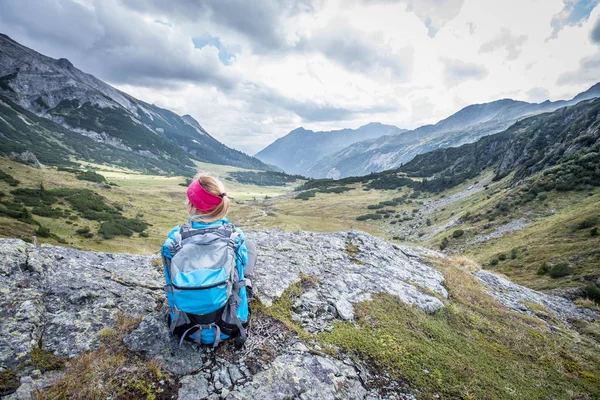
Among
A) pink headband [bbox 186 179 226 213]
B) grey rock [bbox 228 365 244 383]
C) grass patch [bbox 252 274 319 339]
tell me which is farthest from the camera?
grass patch [bbox 252 274 319 339]

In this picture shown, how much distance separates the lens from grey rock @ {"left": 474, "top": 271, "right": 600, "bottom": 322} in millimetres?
13406

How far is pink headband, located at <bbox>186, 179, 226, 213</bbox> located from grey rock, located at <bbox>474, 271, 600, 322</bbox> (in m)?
15.3

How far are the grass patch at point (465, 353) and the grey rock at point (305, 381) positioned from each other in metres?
0.81

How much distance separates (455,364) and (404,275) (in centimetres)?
628

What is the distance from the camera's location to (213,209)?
17.1 feet

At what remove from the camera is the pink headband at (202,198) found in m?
5.14

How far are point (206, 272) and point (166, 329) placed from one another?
230 cm

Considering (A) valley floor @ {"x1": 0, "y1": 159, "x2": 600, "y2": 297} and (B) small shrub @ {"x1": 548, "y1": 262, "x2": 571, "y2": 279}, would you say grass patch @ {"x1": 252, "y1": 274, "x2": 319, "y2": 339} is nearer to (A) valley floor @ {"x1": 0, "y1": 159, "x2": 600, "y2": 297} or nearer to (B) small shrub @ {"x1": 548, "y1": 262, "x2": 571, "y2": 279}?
(A) valley floor @ {"x1": 0, "y1": 159, "x2": 600, "y2": 297}

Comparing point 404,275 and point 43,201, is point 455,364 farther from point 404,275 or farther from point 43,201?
point 43,201

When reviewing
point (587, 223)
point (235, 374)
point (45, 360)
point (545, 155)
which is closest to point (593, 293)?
point (587, 223)

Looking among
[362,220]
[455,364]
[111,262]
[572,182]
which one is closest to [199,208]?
[111,262]

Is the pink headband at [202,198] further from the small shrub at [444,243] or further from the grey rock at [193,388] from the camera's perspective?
the small shrub at [444,243]

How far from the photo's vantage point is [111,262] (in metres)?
8.95

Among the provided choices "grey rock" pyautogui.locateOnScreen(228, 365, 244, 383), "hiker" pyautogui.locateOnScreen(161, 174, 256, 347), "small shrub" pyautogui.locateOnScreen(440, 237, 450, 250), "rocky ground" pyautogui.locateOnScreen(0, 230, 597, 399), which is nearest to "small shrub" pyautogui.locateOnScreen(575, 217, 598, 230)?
"small shrub" pyautogui.locateOnScreen(440, 237, 450, 250)
